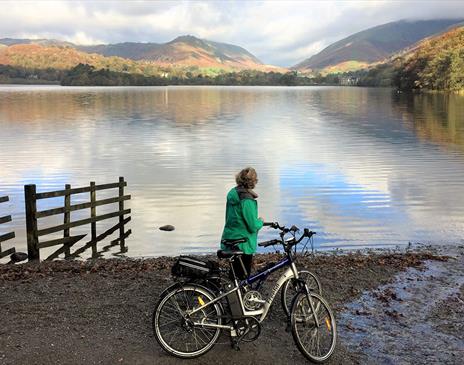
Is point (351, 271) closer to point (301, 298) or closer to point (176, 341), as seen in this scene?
point (301, 298)

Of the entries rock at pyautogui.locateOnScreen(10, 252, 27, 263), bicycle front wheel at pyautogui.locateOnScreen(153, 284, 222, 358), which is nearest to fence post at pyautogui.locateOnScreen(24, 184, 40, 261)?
rock at pyautogui.locateOnScreen(10, 252, 27, 263)

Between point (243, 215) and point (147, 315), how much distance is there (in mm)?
2837

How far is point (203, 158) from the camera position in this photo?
3659 cm

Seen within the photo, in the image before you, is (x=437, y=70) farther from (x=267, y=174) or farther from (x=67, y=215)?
(x=67, y=215)

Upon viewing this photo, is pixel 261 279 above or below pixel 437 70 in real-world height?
below

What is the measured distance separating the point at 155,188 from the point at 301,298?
790 inches

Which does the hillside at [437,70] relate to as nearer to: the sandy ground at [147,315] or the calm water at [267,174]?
the calm water at [267,174]

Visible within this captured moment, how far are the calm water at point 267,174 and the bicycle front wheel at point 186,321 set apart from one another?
936 centimetres

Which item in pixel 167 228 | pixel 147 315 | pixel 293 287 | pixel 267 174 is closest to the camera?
pixel 293 287

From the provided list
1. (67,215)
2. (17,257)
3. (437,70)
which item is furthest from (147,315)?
(437,70)

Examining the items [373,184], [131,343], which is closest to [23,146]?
[373,184]

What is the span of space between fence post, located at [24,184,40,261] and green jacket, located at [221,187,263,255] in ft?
30.3

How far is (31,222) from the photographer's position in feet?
47.0

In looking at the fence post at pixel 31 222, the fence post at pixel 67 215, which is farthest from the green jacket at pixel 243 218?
the fence post at pixel 67 215
